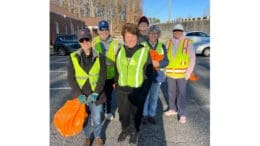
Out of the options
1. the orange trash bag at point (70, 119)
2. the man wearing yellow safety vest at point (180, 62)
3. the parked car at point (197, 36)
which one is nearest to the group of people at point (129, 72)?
the man wearing yellow safety vest at point (180, 62)

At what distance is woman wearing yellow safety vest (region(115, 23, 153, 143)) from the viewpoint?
3250mm

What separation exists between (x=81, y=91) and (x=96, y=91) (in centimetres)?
17

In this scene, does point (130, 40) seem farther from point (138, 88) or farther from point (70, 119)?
point (70, 119)

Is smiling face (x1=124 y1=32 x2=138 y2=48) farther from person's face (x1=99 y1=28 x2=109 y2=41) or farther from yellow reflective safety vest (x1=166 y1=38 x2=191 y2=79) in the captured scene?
yellow reflective safety vest (x1=166 y1=38 x2=191 y2=79)

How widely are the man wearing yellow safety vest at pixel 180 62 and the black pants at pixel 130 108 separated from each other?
829 millimetres

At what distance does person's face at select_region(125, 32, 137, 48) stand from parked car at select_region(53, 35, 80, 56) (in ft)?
43.9

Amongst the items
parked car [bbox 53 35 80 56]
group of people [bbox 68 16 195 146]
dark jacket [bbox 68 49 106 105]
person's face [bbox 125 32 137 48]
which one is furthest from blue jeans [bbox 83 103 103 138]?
parked car [bbox 53 35 80 56]

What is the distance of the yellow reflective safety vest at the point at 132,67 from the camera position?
3248 mm

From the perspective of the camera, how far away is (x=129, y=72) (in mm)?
3266

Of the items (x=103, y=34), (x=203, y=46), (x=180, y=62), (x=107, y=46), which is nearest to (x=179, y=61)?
(x=180, y=62)

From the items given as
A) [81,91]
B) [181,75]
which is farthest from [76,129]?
[181,75]

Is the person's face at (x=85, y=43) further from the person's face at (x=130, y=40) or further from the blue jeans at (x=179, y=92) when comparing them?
the blue jeans at (x=179, y=92)

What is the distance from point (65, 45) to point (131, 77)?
13676 millimetres
